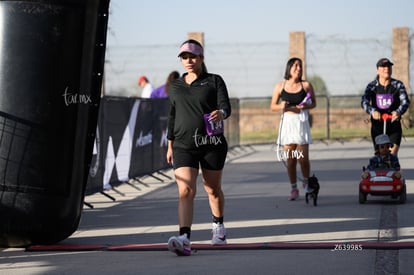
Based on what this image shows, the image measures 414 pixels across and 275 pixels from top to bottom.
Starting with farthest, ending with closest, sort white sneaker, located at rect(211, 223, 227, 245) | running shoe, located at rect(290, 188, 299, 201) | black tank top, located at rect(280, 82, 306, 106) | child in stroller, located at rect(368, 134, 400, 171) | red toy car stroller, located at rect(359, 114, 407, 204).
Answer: running shoe, located at rect(290, 188, 299, 201) → black tank top, located at rect(280, 82, 306, 106) → child in stroller, located at rect(368, 134, 400, 171) → red toy car stroller, located at rect(359, 114, 407, 204) → white sneaker, located at rect(211, 223, 227, 245)

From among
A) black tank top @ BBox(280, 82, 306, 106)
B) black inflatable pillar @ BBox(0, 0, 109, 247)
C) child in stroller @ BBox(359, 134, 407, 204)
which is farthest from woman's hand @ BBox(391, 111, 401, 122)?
black inflatable pillar @ BBox(0, 0, 109, 247)

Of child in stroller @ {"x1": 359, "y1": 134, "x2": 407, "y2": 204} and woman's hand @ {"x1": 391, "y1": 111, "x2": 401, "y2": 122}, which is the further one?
woman's hand @ {"x1": 391, "y1": 111, "x2": 401, "y2": 122}

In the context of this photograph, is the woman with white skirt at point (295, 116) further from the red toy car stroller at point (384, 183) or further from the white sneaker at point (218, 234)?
the white sneaker at point (218, 234)

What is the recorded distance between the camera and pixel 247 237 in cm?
1035

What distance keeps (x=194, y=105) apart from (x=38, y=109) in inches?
54.7

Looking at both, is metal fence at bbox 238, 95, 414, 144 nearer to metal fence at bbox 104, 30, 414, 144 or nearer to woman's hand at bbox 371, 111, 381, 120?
metal fence at bbox 104, 30, 414, 144

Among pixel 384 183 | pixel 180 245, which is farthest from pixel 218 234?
pixel 384 183

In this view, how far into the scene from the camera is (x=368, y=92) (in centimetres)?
1362

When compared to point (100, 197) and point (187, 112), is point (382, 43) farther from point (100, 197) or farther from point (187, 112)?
point (187, 112)

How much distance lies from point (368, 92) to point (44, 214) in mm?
5592

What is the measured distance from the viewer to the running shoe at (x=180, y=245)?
8977 mm

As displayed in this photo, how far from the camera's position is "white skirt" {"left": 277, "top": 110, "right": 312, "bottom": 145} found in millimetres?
13297

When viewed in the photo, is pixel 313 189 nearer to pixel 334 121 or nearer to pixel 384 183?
pixel 384 183

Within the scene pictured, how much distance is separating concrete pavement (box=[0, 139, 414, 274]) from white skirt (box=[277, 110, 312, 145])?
2.68ft
